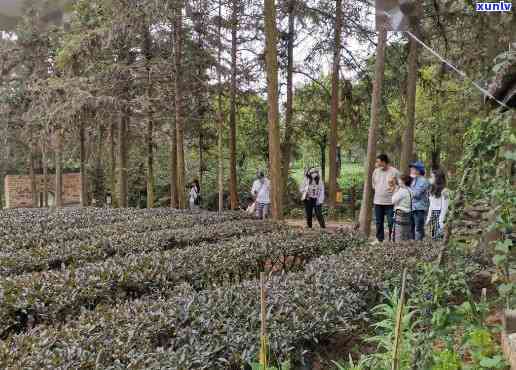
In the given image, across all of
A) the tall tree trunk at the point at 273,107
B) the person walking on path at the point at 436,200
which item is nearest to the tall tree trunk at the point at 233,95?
the tall tree trunk at the point at 273,107

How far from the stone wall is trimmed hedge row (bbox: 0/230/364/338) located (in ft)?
59.9

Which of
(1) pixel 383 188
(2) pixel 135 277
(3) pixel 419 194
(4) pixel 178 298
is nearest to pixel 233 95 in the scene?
(1) pixel 383 188

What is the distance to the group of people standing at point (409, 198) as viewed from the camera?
7.16m

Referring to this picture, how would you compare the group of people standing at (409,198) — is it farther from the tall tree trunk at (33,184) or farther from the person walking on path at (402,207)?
the tall tree trunk at (33,184)

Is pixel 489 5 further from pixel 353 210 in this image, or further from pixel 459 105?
pixel 353 210

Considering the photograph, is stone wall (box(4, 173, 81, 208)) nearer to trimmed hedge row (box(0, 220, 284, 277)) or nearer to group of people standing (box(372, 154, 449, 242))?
trimmed hedge row (box(0, 220, 284, 277))

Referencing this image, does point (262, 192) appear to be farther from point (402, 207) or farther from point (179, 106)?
point (402, 207)

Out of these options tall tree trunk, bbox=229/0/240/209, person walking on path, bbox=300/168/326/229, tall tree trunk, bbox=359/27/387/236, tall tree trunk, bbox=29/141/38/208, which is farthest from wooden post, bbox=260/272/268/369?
tall tree trunk, bbox=29/141/38/208

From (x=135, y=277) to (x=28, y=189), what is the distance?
2008 cm

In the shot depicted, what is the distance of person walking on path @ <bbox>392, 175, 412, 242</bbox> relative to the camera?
706 centimetres

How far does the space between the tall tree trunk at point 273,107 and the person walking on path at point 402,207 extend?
220cm

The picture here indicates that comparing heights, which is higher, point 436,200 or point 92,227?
point 436,200

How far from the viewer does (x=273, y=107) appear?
8445 mm

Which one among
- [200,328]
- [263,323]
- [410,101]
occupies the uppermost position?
[410,101]
